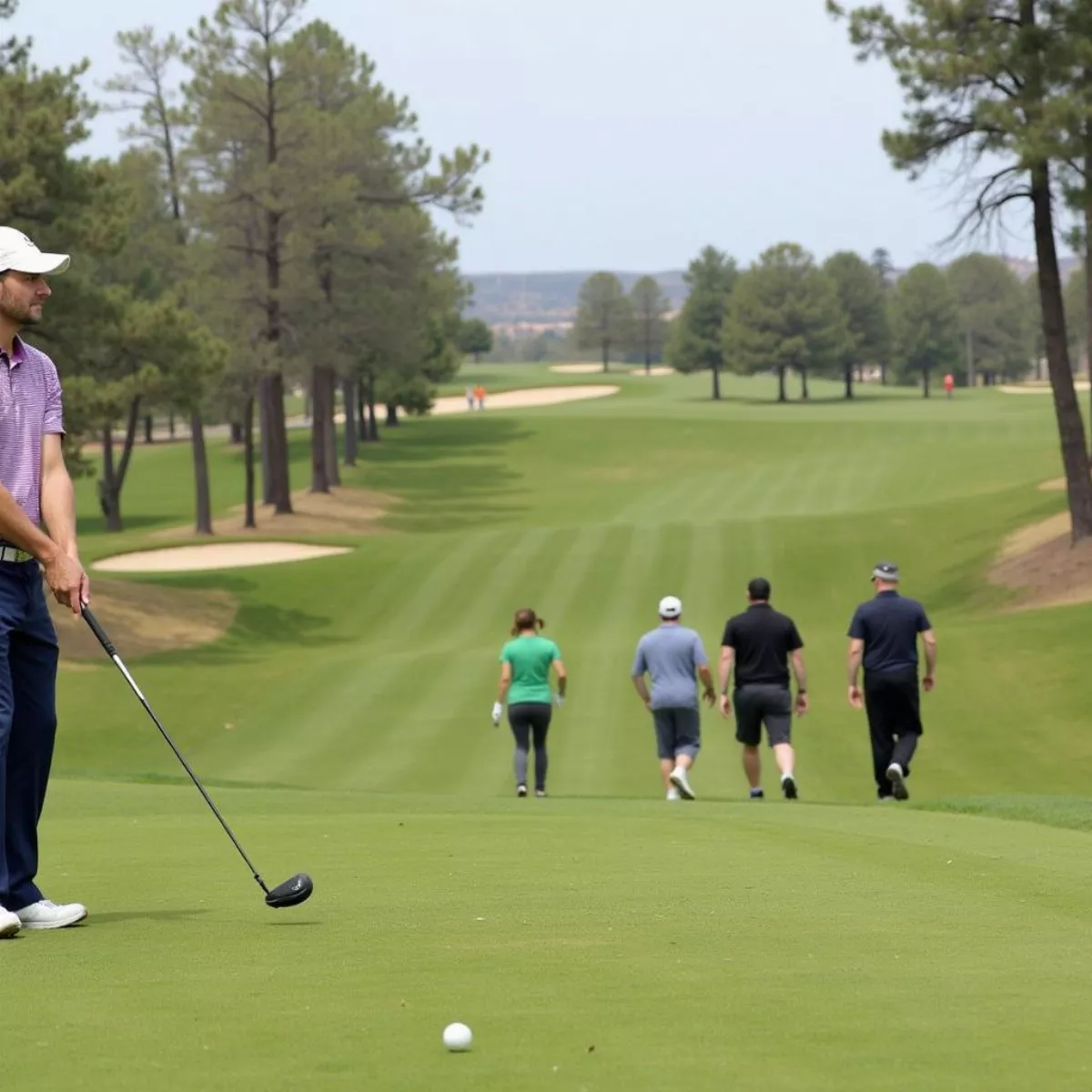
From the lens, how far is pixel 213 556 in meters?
44.4

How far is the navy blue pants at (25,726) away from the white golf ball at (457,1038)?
9.12ft

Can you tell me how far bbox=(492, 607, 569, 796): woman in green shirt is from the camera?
1780 cm

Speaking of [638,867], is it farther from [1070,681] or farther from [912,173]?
[912,173]

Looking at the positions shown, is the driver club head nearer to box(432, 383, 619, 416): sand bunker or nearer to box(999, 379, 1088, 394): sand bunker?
box(432, 383, 619, 416): sand bunker

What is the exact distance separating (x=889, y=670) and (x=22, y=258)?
10.8m

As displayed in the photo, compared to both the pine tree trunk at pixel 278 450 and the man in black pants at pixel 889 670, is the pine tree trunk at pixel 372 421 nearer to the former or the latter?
the pine tree trunk at pixel 278 450

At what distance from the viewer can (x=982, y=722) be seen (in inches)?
926

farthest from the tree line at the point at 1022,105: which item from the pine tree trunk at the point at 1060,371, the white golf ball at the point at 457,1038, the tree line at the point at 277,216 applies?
the white golf ball at the point at 457,1038

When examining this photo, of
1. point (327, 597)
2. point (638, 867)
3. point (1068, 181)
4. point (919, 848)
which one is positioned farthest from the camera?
point (327, 597)

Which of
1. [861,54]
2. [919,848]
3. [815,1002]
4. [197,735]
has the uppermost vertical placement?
[861,54]

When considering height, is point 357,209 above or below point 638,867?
above

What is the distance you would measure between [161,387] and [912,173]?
544 inches

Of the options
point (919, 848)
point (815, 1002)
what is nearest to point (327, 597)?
point (919, 848)

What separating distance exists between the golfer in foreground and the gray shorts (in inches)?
401
